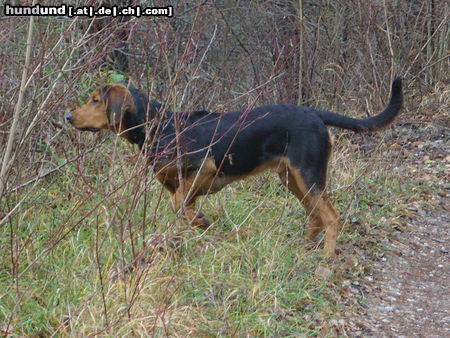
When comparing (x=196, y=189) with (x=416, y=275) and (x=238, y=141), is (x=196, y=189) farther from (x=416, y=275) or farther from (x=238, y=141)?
(x=416, y=275)

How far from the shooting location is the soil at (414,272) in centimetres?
559

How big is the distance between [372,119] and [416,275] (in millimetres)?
1402

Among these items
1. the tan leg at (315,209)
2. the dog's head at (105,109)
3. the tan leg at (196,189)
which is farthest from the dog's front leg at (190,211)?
the tan leg at (315,209)

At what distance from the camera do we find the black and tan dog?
6441 mm

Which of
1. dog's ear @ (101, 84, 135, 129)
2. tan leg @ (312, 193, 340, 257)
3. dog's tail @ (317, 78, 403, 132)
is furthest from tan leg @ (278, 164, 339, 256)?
dog's ear @ (101, 84, 135, 129)

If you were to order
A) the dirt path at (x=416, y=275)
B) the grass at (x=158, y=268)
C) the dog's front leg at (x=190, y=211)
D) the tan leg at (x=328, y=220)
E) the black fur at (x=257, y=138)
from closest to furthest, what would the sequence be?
1. the grass at (x=158, y=268)
2. the dirt path at (x=416, y=275)
3. the dog's front leg at (x=190, y=211)
4. the black fur at (x=257, y=138)
5. the tan leg at (x=328, y=220)

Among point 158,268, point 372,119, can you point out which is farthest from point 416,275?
point 158,268

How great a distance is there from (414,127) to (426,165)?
1.56 meters

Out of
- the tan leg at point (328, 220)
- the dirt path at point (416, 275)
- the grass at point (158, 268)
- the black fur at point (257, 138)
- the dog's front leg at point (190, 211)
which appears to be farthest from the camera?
the tan leg at point (328, 220)

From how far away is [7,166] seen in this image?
501cm

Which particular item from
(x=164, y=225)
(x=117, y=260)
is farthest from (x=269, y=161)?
(x=117, y=260)

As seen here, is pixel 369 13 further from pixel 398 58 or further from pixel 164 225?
pixel 164 225

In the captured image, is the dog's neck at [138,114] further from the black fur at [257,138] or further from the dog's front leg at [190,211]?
the dog's front leg at [190,211]

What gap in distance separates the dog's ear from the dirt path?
2.38 m
